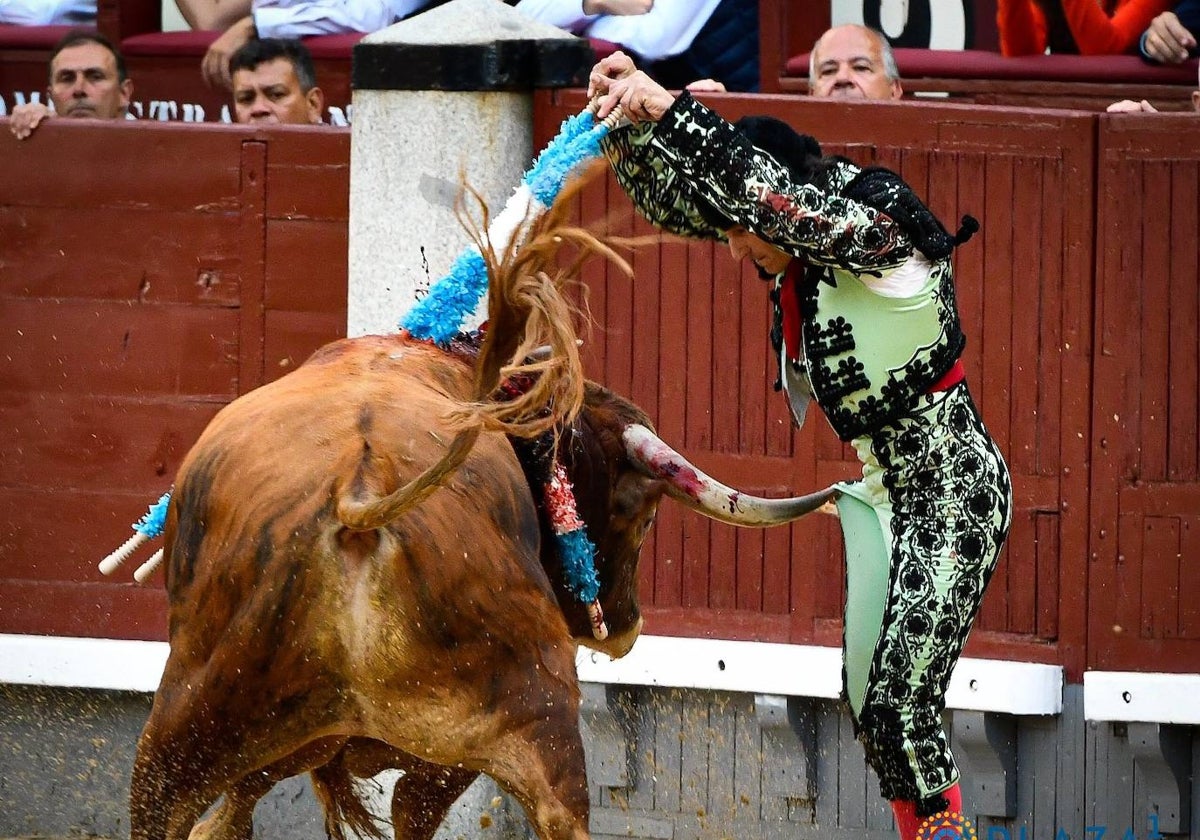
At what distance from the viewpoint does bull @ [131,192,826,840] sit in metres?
3.29

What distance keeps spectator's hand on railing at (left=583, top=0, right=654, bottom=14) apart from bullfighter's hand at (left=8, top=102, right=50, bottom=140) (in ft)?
5.38

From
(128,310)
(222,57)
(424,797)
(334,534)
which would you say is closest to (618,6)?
(222,57)

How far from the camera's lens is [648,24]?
6.40m

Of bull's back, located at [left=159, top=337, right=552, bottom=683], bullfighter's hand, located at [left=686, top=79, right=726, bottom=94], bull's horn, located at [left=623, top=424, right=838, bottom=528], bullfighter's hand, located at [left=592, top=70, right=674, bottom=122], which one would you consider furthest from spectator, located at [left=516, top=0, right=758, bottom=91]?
bull's back, located at [left=159, top=337, right=552, bottom=683]

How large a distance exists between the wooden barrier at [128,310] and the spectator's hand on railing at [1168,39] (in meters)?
2.29

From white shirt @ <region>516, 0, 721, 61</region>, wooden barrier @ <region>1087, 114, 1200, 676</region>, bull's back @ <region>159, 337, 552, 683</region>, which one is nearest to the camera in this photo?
bull's back @ <region>159, 337, 552, 683</region>

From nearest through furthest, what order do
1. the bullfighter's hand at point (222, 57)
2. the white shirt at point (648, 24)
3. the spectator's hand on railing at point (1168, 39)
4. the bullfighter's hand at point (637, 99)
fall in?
the bullfighter's hand at point (637, 99) < the spectator's hand on railing at point (1168, 39) < the white shirt at point (648, 24) < the bullfighter's hand at point (222, 57)

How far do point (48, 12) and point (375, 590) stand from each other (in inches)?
193

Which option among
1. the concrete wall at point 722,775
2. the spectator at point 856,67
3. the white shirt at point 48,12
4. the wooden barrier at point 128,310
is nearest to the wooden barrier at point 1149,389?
the concrete wall at point 722,775

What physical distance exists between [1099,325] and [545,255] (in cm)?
230

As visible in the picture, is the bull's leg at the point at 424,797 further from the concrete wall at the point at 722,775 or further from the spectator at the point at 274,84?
the spectator at the point at 274,84

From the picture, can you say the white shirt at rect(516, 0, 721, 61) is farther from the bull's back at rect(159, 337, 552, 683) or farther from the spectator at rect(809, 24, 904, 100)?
the bull's back at rect(159, 337, 552, 683)

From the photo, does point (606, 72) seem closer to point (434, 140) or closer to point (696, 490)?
point (696, 490)

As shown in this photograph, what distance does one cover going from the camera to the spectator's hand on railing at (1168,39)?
6.13m
